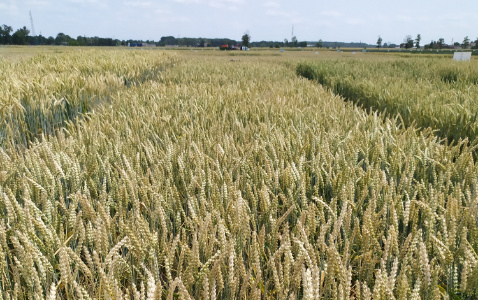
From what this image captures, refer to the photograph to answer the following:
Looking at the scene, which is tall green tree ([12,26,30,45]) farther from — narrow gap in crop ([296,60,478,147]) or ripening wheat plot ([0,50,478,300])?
ripening wheat plot ([0,50,478,300])

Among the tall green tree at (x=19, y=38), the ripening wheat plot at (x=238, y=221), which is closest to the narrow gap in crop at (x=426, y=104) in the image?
the ripening wheat plot at (x=238, y=221)

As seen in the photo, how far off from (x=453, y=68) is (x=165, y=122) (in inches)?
352

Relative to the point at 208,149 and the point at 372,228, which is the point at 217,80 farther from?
the point at 372,228

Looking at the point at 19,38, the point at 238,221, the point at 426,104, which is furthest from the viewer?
the point at 19,38

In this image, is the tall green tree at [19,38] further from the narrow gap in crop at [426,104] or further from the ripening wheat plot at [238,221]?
the ripening wheat plot at [238,221]

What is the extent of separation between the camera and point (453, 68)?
881 cm

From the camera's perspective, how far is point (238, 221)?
107 centimetres

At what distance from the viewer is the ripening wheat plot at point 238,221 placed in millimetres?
885

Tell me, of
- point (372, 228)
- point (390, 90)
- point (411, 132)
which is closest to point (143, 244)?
point (372, 228)

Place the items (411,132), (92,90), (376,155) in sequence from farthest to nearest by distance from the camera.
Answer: (92,90) → (411,132) → (376,155)

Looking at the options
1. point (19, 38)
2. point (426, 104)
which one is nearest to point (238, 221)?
point (426, 104)

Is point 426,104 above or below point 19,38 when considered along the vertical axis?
below

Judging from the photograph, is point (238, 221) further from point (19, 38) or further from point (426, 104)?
point (19, 38)

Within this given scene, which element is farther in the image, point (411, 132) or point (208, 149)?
point (411, 132)
